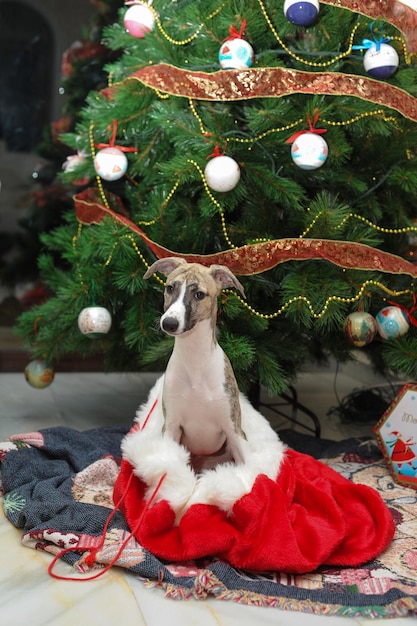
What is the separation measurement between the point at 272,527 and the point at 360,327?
0.69m

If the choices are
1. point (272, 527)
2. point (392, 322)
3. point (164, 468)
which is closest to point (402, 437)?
point (392, 322)

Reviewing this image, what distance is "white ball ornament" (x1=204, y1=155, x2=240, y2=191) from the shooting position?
6.05 feet

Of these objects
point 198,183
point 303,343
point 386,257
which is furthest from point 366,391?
point 198,183

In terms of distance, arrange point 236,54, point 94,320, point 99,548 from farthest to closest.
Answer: point 94,320, point 236,54, point 99,548

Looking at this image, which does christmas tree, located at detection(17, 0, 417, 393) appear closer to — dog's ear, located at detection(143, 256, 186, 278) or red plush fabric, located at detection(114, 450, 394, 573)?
dog's ear, located at detection(143, 256, 186, 278)

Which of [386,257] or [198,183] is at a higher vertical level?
[198,183]

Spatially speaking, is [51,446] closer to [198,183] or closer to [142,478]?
[142,478]

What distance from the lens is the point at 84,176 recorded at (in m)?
2.27

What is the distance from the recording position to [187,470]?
1514mm

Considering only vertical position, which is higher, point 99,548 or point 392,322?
point 392,322

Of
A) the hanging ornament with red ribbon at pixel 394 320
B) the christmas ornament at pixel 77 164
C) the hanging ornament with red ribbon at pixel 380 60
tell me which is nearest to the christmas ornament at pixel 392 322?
the hanging ornament with red ribbon at pixel 394 320

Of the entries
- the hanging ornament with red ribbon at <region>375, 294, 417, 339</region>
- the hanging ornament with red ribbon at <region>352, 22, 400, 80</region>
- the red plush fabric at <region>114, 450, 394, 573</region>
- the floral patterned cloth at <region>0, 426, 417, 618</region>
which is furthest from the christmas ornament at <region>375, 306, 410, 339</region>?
the hanging ornament with red ribbon at <region>352, 22, 400, 80</region>

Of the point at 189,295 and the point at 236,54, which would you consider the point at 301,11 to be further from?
the point at 189,295

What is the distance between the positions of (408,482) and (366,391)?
0.85 metres
